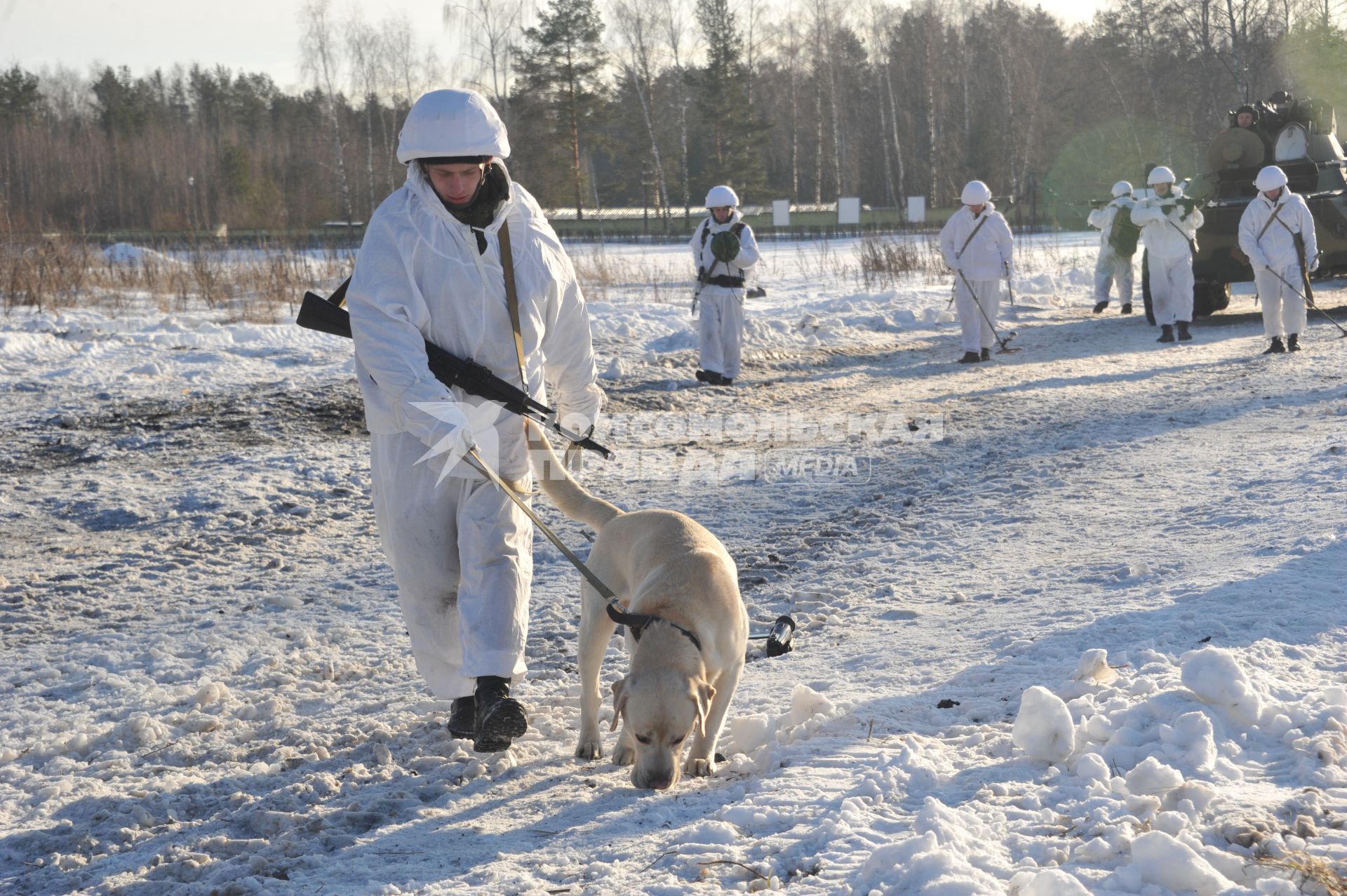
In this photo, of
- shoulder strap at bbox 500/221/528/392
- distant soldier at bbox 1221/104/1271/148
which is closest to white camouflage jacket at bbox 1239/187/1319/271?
distant soldier at bbox 1221/104/1271/148

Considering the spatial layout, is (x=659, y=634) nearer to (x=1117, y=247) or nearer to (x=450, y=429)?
(x=450, y=429)

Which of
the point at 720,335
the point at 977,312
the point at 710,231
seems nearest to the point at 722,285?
the point at 720,335

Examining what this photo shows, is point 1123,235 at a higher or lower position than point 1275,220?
higher

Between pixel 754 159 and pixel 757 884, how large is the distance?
162ft

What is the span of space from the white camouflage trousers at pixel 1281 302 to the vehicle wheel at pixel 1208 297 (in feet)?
12.9

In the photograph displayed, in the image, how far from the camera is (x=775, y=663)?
494 cm

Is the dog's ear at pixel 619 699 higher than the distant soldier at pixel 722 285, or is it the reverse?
the distant soldier at pixel 722 285

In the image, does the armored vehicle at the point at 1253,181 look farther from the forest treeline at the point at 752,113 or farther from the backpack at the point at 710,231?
the forest treeline at the point at 752,113

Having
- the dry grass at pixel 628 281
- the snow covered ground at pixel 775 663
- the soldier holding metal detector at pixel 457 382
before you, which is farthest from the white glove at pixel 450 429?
the dry grass at pixel 628 281

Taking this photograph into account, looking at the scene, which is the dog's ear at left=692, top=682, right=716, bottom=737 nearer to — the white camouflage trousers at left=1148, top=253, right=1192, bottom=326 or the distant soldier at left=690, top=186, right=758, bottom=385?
the distant soldier at left=690, top=186, right=758, bottom=385

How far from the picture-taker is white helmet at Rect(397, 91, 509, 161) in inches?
154

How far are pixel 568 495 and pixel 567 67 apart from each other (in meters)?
44.2

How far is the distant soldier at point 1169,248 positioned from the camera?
49.5 feet

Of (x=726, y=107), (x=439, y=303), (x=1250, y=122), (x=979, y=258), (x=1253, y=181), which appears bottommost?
(x=439, y=303)
